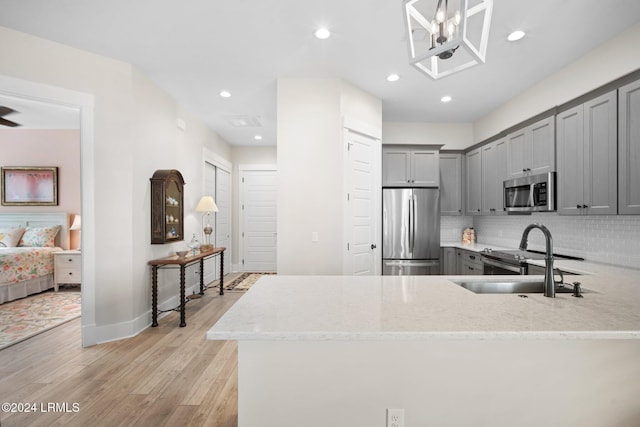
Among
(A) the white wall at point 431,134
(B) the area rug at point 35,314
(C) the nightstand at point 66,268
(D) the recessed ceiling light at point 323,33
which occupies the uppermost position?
(D) the recessed ceiling light at point 323,33

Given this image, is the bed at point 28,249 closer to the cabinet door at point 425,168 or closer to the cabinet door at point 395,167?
the cabinet door at point 395,167

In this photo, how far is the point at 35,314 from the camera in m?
3.85

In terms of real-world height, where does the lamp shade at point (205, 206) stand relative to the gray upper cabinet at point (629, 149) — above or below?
below

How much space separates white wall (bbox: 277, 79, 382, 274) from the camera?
3.43m

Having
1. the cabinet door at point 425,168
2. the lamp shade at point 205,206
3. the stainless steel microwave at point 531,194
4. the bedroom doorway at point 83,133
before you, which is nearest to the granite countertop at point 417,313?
the stainless steel microwave at point 531,194

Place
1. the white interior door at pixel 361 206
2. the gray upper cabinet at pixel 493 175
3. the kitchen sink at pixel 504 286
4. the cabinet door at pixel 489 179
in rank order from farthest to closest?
the cabinet door at pixel 489 179 → the gray upper cabinet at pixel 493 175 → the white interior door at pixel 361 206 → the kitchen sink at pixel 504 286

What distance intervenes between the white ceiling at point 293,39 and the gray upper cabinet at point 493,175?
716 mm

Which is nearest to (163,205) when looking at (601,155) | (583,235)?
(601,155)

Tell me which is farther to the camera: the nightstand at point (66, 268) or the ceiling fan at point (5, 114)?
the nightstand at point (66, 268)

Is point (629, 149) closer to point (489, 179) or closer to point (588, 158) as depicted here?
point (588, 158)

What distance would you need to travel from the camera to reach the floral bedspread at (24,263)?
4293 millimetres

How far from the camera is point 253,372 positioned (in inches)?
49.0

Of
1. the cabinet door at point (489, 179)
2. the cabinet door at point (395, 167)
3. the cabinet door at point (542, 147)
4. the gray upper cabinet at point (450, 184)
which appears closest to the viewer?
the cabinet door at point (542, 147)

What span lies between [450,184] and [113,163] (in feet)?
15.1
